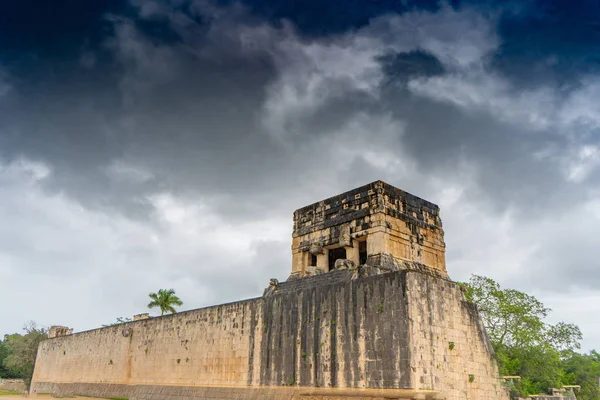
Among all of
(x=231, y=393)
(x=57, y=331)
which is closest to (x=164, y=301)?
(x=57, y=331)

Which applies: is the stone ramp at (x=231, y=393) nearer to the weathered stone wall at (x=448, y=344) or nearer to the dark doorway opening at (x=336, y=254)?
the weathered stone wall at (x=448, y=344)

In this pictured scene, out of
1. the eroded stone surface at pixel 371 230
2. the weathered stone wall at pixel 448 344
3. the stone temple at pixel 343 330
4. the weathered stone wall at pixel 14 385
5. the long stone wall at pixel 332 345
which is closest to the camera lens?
the weathered stone wall at pixel 448 344

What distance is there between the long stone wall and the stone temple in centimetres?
3

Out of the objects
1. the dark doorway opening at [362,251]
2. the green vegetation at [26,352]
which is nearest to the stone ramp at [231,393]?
the dark doorway opening at [362,251]

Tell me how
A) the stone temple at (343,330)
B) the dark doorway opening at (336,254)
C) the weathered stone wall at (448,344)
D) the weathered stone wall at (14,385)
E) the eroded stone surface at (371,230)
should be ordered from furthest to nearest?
the weathered stone wall at (14,385) → the dark doorway opening at (336,254) → the eroded stone surface at (371,230) → the stone temple at (343,330) → the weathered stone wall at (448,344)

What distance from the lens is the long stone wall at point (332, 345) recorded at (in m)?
11.2

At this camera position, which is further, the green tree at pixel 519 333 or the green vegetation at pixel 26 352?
the green vegetation at pixel 26 352

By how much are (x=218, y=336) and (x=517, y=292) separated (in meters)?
15.3

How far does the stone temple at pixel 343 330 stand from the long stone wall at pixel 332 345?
0.10 ft

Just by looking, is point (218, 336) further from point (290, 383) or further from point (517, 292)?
point (517, 292)

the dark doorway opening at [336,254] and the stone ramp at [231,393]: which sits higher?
the dark doorway opening at [336,254]

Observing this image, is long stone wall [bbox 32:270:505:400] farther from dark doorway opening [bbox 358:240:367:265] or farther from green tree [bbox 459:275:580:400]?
green tree [bbox 459:275:580:400]

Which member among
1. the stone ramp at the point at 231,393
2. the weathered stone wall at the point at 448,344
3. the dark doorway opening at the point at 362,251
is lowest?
the stone ramp at the point at 231,393

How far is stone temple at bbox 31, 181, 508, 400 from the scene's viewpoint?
37.2 feet
